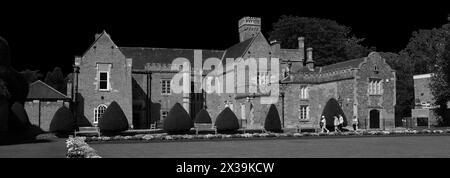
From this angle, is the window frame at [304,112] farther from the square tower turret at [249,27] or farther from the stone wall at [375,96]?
the square tower turret at [249,27]

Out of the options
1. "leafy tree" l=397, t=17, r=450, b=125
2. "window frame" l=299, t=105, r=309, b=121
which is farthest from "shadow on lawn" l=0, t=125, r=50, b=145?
"leafy tree" l=397, t=17, r=450, b=125

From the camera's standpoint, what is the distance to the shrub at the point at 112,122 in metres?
36.1

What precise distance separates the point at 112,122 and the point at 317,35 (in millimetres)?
42626

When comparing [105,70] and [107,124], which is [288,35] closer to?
[105,70]

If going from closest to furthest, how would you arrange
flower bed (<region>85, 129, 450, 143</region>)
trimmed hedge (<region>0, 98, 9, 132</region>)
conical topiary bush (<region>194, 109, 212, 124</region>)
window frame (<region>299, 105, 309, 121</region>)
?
trimmed hedge (<region>0, 98, 9, 132</region>) < flower bed (<region>85, 129, 450, 143</region>) < conical topiary bush (<region>194, 109, 212, 124</region>) < window frame (<region>299, 105, 309, 121</region>)

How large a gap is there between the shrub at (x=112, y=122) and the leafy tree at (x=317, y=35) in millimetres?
40629

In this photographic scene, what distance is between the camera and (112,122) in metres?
36.2

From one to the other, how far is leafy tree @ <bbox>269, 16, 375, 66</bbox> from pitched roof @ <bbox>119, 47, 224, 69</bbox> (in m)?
18.4

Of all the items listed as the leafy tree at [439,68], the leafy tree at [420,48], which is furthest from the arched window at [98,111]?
the leafy tree at [420,48]

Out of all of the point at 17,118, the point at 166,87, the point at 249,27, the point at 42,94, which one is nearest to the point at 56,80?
the point at 166,87

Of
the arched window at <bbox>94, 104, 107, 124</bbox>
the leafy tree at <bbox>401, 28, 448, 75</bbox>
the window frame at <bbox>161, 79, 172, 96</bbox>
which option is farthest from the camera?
the leafy tree at <bbox>401, 28, 448, 75</bbox>

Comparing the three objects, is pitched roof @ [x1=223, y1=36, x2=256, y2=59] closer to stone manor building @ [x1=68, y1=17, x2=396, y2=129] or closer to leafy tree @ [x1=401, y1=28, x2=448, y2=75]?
stone manor building @ [x1=68, y1=17, x2=396, y2=129]

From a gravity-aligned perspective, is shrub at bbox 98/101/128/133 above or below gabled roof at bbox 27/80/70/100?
below

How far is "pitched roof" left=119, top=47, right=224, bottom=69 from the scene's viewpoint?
55938 mm
